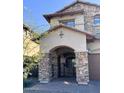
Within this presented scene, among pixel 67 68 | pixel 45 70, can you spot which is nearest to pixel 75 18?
pixel 67 68

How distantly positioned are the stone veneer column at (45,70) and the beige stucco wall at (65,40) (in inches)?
11.0

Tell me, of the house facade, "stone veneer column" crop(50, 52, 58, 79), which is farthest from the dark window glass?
"stone veneer column" crop(50, 52, 58, 79)

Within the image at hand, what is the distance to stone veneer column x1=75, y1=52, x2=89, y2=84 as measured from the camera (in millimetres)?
4980

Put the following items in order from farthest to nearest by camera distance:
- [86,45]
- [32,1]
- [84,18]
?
[84,18], [86,45], [32,1]

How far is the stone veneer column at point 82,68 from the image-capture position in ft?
16.3

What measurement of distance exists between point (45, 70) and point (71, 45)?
1.08 meters

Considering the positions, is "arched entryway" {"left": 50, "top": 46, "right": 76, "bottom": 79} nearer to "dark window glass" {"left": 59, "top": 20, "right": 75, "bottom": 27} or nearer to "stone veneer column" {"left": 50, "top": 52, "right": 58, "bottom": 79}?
"stone veneer column" {"left": 50, "top": 52, "right": 58, "bottom": 79}

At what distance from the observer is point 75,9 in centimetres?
586

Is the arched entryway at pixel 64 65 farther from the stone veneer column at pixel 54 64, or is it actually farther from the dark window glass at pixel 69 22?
the dark window glass at pixel 69 22
